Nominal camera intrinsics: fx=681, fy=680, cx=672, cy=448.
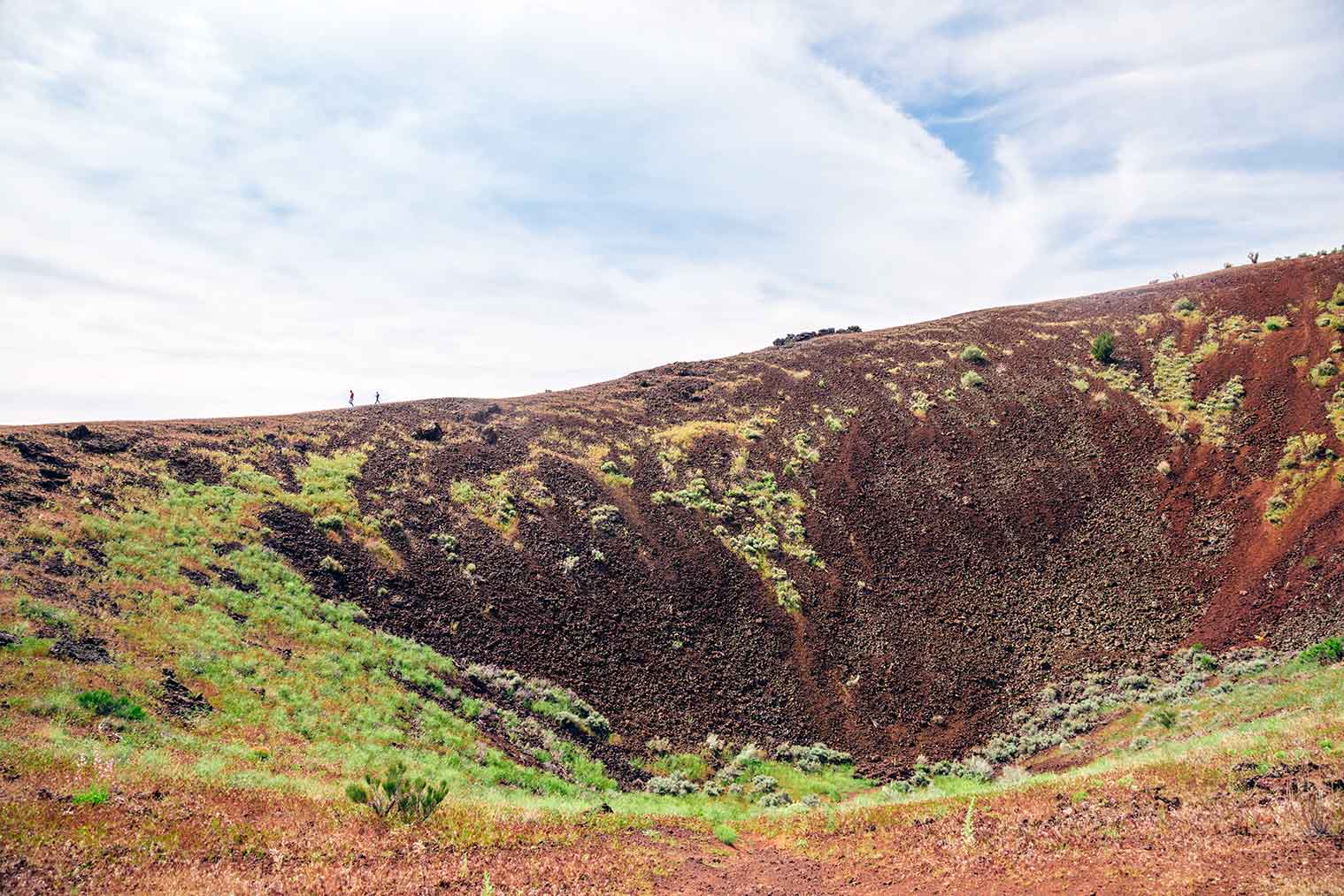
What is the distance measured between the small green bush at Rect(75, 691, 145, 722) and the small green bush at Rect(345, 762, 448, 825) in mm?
6442

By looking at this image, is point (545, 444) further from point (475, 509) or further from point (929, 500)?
point (929, 500)

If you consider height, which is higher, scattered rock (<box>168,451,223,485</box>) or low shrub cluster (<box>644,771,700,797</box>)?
scattered rock (<box>168,451,223,485</box>)

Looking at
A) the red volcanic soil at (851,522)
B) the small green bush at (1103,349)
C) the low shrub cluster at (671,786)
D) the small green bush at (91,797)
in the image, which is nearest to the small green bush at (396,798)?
the small green bush at (91,797)

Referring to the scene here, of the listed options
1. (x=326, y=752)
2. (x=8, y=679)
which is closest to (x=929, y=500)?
(x=326, y=752)

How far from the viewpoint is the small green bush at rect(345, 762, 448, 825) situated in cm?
1331

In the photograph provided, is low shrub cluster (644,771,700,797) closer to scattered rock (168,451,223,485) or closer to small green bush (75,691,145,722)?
small green bush (75,691,145,722)

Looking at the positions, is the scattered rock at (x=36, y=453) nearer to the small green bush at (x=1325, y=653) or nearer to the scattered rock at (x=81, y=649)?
the scattered rock at (x=81, y=649)

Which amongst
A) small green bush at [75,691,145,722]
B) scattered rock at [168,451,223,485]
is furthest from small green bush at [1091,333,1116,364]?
small green bush at [75,691,145,722]

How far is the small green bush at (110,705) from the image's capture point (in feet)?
50.9

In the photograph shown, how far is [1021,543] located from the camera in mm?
33688

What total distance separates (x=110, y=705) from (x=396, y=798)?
807 cm

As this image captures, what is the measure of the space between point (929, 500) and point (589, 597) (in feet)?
62.6

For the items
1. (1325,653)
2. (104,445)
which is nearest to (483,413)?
(104,445)

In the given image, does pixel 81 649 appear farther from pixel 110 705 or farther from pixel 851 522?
pixel 851 522
